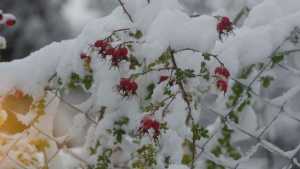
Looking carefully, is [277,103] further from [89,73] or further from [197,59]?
[89,73]

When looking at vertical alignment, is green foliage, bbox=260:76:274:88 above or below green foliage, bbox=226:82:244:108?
above

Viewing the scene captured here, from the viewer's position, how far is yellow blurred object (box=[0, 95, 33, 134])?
227cm

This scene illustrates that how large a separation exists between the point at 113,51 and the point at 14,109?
0.50 meters

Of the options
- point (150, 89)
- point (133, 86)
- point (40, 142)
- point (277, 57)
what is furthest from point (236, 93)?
point (40, 142)

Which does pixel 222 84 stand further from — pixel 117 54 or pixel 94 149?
pixel 94 149

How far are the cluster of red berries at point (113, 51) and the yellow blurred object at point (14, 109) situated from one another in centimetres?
40

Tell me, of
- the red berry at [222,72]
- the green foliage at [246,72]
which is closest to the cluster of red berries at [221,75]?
the red berry at [222,72]

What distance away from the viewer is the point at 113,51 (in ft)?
6.49

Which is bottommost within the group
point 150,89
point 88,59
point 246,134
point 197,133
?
point 197,133

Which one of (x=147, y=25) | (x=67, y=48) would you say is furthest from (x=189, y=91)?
(x=67, y=48)


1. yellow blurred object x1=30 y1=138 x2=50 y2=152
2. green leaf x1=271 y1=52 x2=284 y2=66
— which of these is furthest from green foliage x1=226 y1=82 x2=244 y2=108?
yellow blurred object x1=30 y1=138 x2=50 y2=152

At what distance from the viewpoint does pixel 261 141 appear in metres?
2.22

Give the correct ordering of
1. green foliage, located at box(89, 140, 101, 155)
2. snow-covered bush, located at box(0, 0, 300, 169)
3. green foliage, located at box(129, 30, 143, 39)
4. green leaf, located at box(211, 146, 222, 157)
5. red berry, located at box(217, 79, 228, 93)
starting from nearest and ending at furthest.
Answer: red berry, located at box(217, 79, 228, 93) < snow-covered bush, located at box(0, 0, 300, 169) < green foliage, located at box(129, 30, 143, 39) < green foliage, located at box(89, 140, 101, 155) < green leaf, located at box(211, 146, 222, 157)

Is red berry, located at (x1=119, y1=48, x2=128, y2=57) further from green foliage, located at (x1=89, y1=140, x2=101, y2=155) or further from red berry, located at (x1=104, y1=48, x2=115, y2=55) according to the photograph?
green foliage, located at (x1=89, y1=140, x2=101, y2=155)
